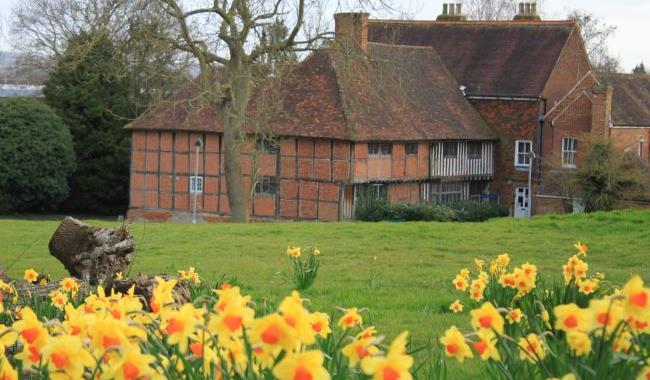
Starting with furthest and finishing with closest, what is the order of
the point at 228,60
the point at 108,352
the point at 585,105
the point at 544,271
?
the point at 585,105 → the point at 228,60 → the point at 544,271 → the point at 108,352

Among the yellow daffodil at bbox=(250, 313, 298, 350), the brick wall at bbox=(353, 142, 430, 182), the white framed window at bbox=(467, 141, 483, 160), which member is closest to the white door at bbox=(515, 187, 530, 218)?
the white framed window at bbox=(467, 141, 483, 160)

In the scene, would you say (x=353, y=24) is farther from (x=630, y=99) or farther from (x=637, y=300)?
(x=637, y=300)

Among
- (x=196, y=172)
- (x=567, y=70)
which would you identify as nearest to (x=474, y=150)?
(x=567, y=70)

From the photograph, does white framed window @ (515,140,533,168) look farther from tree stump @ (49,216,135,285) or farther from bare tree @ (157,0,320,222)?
tree stump @ (49,216,135,285)

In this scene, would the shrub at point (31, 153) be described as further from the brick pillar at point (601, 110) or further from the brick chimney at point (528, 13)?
the brick chimney at point (528, 13)

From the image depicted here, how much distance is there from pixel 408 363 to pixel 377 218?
1482 inches

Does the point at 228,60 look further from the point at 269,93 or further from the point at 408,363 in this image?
the point at 408,363

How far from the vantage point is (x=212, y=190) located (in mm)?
44719

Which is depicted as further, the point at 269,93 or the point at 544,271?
the point at 269,93

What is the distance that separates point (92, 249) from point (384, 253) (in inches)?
279

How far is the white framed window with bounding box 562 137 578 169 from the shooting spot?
5003 cm

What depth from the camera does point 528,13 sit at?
5781 centimetres

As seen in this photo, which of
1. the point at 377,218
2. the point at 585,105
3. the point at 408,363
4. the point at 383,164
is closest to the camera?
the point at 408,363

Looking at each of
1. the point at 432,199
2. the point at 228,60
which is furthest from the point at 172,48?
the point at 432,199
